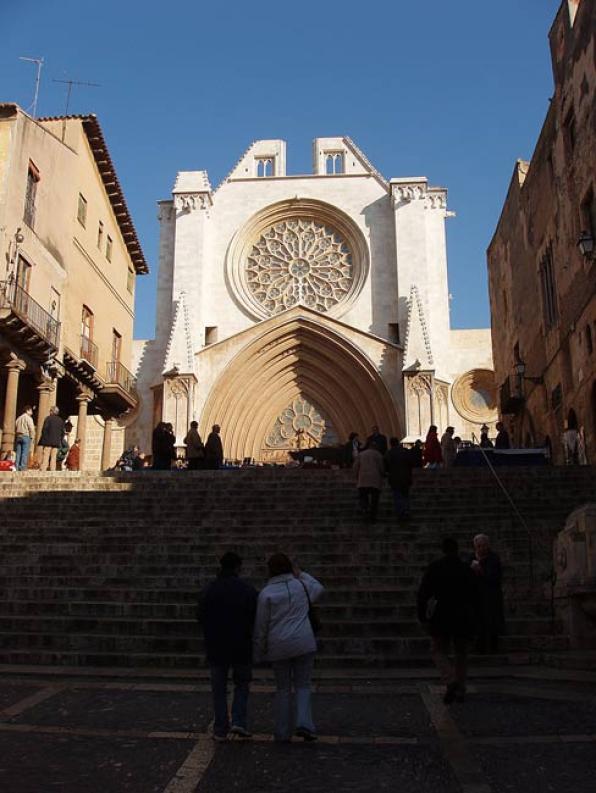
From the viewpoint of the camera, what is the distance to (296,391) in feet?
94.3

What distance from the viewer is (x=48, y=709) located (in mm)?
5973

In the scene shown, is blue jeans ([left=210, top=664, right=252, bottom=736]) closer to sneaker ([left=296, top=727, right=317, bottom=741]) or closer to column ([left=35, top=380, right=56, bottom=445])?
sneaker ([left=296, top=727, right=317, bottom=741])

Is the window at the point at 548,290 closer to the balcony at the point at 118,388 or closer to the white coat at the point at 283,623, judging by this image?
the balcony at the point at 118,388

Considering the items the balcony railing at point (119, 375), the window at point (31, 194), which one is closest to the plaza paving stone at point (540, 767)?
the window at point (31, 194)

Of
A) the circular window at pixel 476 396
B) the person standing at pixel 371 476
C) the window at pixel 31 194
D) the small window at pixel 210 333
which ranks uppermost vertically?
the window at pixel 31 194

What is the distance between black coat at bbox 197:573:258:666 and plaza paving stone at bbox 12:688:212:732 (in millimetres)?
601

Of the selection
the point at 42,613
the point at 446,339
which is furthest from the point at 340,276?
the point at 42,613

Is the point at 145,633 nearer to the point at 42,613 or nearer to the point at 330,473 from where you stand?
the point at 42,613

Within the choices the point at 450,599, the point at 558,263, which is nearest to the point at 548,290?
the point at 558,263

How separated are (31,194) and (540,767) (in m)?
19.4

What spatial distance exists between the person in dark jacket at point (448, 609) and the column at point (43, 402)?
15313 millimetres

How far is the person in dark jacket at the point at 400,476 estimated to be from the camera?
38.9 feet

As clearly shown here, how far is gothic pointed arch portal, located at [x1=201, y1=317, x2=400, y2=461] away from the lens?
89.7ft

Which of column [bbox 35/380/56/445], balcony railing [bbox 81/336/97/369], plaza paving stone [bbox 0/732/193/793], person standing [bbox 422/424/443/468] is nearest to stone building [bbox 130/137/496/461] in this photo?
balcony railing [bbox 81/336/97/369]
